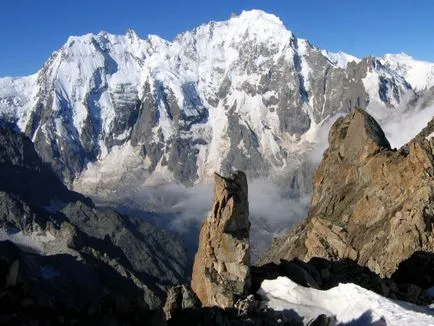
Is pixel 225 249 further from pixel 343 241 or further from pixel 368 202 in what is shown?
pixel 368 202

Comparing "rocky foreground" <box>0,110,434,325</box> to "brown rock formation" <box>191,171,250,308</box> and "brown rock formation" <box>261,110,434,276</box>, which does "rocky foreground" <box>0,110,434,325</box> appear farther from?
"brown rock formation" <box>261,110,434,276</box>

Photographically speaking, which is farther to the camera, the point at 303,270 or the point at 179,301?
the point at 303,270

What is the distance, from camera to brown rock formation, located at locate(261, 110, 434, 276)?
9669 cm

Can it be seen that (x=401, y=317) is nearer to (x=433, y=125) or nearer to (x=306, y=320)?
(x=306, y=320)

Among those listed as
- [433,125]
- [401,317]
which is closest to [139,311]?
[401,317]

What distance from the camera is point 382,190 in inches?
4555

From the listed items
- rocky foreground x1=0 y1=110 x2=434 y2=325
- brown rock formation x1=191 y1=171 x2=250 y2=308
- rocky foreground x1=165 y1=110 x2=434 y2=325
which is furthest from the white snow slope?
brown rock formation x1=191 y1=171 x2=250 y2=308

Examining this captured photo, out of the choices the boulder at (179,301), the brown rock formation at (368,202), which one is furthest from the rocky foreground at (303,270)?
the brown rock formation at (368,202)

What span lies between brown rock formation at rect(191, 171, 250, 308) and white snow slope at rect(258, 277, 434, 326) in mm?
2320

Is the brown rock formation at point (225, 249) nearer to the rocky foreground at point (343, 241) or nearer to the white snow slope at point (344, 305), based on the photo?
the rocky foreground at point (343, 241)

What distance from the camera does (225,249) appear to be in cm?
5700

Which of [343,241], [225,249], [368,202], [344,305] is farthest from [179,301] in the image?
[368,202]

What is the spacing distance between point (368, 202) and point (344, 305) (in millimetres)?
67768

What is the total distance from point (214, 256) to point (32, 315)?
2318 cm
